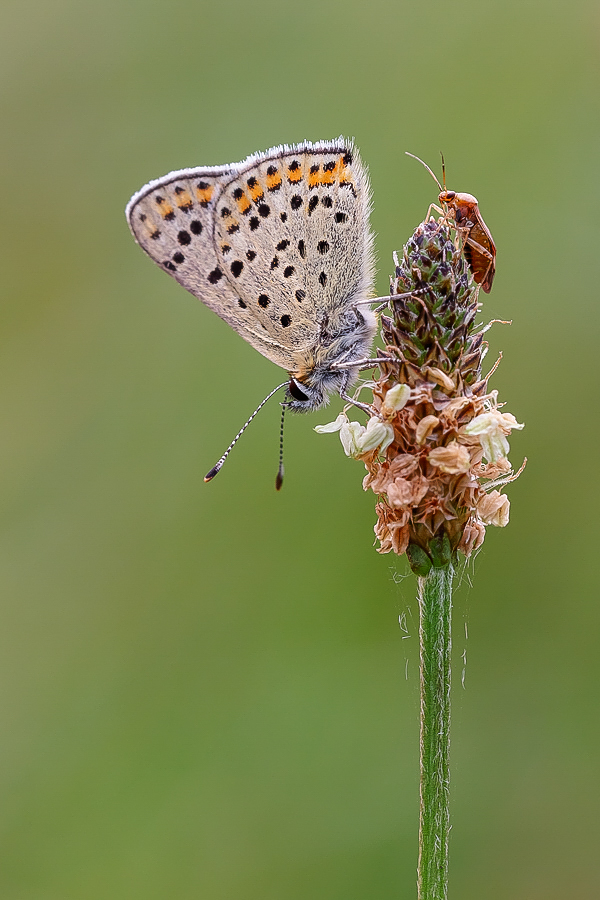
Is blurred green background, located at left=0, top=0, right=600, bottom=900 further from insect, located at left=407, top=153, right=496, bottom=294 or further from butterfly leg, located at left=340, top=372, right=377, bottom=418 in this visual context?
insect, located at left=407, top=153, right=496, bottom=294

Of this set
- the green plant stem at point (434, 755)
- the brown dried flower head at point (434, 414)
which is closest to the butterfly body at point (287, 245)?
the brown dried flower head at point (434, 414)

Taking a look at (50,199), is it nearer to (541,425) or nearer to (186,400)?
(186,400)

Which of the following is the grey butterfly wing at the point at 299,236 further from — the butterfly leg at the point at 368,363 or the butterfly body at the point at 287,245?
the butterfly leg at the point at 368,363

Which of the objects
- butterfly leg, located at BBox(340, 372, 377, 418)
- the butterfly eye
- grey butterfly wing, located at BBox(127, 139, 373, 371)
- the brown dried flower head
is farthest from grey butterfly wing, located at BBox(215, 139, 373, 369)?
the brown dried flower head

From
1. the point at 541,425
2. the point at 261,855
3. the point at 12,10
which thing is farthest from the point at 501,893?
the point at 12,10

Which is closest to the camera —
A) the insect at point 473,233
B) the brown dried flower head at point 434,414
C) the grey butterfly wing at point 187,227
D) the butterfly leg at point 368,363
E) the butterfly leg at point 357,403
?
the brown dried flower head at point 434,414

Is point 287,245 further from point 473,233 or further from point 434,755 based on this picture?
point 434,755
